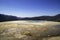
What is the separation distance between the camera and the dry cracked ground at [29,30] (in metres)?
2.05

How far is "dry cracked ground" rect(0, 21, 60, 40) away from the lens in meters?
2.05

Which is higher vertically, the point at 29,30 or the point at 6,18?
the point at 6,18

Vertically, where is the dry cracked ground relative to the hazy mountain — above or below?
below

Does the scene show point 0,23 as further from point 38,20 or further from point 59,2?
point 59,2

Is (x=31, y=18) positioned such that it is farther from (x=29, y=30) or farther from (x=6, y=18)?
(x=6, y=18)

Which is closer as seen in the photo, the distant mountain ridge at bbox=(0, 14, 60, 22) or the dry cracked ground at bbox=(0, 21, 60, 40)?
the dry cracked ground at bbox=(0, 21, 60, 40)

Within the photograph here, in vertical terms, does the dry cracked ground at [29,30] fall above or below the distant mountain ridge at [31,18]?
below

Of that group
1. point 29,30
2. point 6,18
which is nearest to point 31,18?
point 29,30

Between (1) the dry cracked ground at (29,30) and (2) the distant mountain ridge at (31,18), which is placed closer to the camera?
(1) the dry cracked ground at (29,30)

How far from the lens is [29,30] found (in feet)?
7.32

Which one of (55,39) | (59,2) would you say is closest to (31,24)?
(55,39)

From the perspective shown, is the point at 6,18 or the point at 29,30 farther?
the point at 6,18

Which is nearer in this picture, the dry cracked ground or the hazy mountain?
the dry cracked ground

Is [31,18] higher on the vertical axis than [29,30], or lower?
higher
